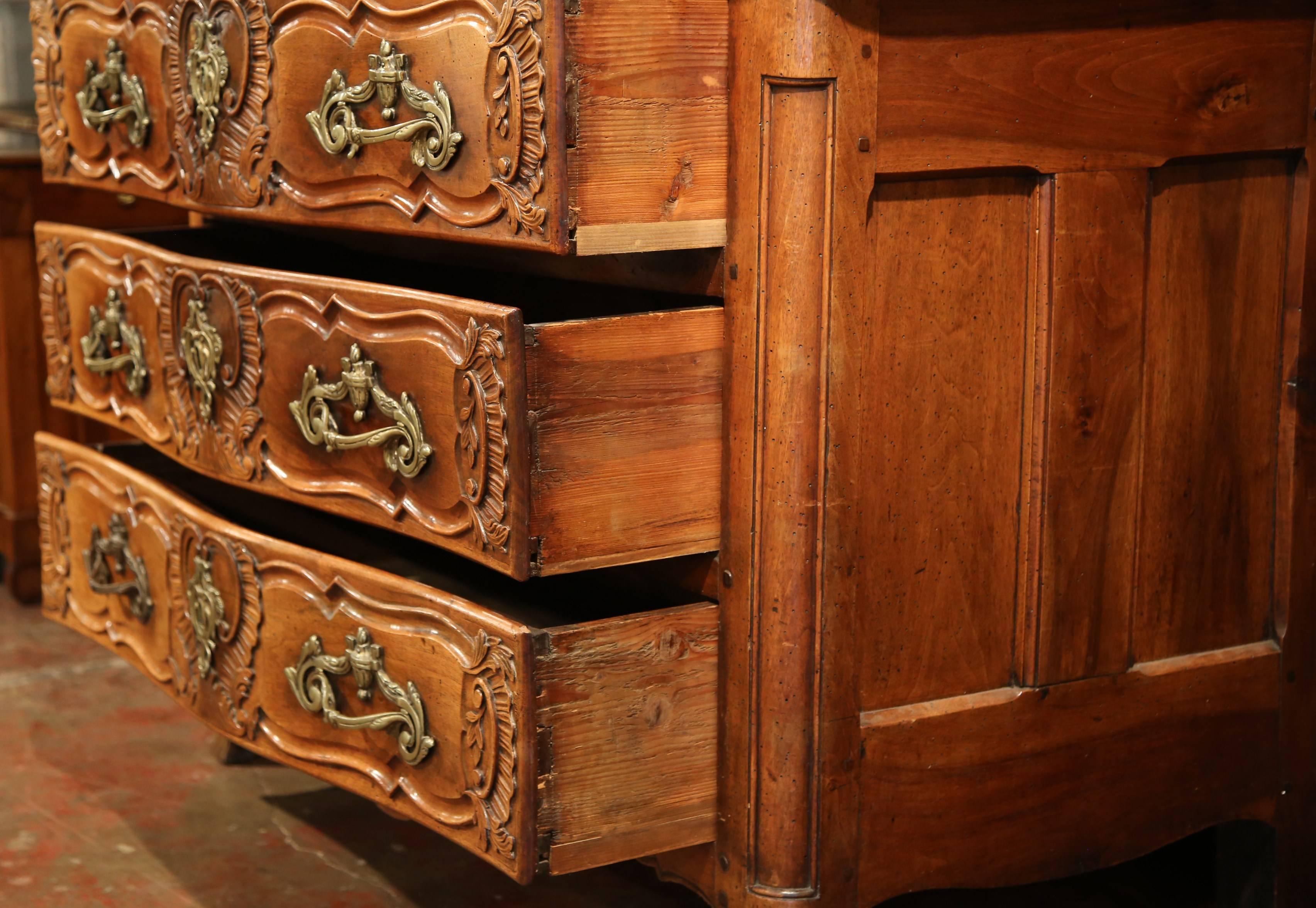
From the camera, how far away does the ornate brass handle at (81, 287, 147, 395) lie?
Result: 154 centimetres

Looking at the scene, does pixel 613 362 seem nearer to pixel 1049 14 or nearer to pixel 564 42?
pixel 564 42

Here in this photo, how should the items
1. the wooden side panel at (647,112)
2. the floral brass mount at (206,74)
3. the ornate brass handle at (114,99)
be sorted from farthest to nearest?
the ornate brass handle at (114,99) < the floral brass mount at (206,74) < the wooden side panel at (647,112)

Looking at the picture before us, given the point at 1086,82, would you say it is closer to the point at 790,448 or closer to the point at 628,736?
the point at 790,448

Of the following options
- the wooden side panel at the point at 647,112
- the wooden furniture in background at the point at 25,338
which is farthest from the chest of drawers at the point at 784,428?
the wooden furniture in background at the point at 25,338

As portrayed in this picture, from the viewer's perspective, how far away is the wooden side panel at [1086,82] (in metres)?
1.10

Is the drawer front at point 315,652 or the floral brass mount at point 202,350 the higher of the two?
the floral brass mount at point 202,350

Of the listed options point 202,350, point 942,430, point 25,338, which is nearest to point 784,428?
point 942,430

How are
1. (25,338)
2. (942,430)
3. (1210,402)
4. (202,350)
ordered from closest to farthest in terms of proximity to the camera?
(942,430), (1210,402), (202,350), (25,338)

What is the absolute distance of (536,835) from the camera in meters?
1.10

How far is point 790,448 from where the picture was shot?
1093 mm

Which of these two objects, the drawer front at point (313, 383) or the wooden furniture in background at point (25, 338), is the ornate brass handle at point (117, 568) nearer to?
the drawer front at point (313, 383)

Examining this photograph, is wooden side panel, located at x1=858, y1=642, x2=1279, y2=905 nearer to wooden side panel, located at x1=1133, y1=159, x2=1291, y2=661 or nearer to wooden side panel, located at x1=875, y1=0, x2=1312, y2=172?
wooden side panel, located at x1=1133, y1=159, x2=1291, y2=661

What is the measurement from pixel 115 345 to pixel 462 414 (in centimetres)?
65

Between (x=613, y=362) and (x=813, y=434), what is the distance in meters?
0.15
